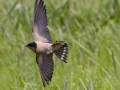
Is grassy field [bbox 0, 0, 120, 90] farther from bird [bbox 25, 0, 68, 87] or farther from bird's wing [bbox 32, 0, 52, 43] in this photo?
bird's wing [bbox 32, 0, 52, 43]

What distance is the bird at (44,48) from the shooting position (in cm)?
399

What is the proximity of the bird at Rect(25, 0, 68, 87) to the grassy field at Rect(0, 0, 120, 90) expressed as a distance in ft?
0.52

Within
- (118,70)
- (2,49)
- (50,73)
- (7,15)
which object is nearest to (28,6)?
(7,15)

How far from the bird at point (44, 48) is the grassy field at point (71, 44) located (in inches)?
6.2

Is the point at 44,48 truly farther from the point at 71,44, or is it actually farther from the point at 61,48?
the point at 71,44

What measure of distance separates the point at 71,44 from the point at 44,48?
180 cm

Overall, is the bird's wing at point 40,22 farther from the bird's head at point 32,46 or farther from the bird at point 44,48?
the bird's head at point 32,46

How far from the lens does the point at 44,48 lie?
13.1 ft

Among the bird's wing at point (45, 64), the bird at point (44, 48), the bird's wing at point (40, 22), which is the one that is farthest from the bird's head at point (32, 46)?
the bird's wing at point (40, 22)

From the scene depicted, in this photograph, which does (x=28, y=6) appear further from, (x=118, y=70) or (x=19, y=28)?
(x=118, y=70)

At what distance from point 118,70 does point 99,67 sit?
0.94 feet

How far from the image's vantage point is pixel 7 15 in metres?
6.16

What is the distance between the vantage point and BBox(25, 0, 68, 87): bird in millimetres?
3988

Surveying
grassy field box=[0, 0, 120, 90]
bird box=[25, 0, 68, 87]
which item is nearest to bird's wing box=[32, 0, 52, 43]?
bird box=[25, 0, 68, 87]
